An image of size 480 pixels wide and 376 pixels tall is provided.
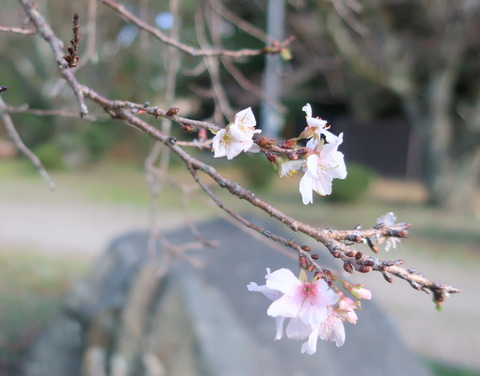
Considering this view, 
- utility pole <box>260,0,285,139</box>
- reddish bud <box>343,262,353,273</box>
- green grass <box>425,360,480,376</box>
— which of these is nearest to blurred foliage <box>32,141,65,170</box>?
utility pole <box>260,0,285,139</box>

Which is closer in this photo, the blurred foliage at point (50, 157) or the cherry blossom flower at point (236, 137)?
the cherry blossom flower at point (236, 137)

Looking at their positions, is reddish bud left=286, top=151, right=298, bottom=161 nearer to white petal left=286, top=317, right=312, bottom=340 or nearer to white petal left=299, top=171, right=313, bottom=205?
white petal left=299, top=171, right=313, bottom=205

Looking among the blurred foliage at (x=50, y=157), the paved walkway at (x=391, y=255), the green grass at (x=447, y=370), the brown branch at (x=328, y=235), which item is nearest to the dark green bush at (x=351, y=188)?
the paved walkway at (x=391, y=255)

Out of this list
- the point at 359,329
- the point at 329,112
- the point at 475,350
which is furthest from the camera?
the point at 329,112

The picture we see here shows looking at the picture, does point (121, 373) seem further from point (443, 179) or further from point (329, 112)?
point (329, 112)

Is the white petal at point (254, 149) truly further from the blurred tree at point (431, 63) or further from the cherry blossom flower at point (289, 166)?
the blurred tree at point (431, 63)

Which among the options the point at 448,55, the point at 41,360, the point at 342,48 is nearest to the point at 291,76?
the point at 448,55

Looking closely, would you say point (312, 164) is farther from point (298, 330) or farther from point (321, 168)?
point (298, 330)
